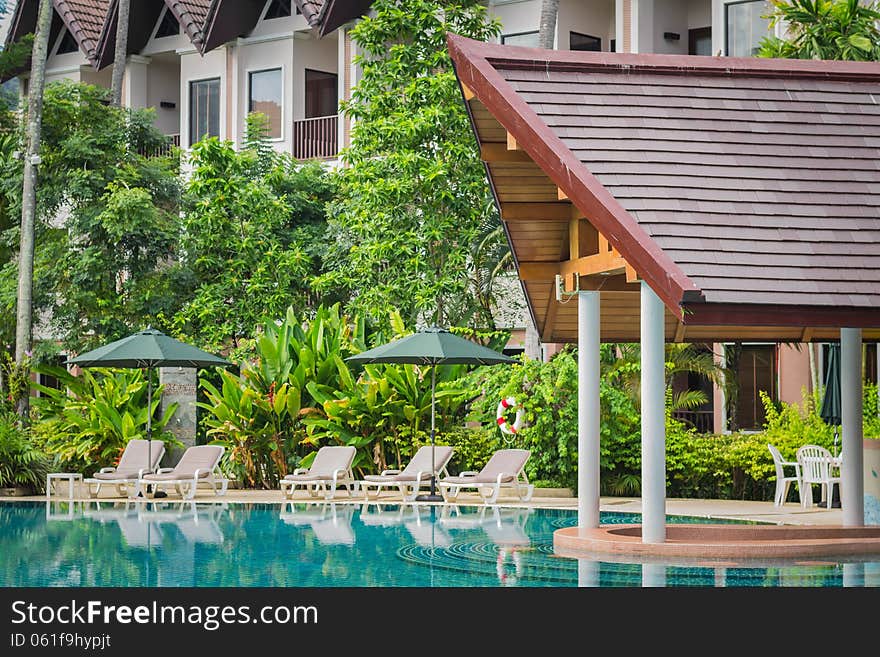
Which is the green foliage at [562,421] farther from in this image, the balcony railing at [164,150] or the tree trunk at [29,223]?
the balcony railing at [164,150]

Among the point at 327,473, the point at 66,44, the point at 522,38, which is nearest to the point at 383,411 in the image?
the point at 327,473

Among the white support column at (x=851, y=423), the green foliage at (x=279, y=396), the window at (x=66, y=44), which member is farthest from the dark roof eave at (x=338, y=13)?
the white support column at (x=851, y=423)

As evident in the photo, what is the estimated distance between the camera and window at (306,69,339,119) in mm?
33531

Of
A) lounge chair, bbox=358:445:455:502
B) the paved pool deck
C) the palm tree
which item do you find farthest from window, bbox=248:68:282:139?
lounge chair, bbox=358:445:455:502

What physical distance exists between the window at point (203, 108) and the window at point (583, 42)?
958 centimetres

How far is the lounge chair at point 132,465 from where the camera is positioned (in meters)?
21.2

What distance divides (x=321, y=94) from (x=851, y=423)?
22.4 meters

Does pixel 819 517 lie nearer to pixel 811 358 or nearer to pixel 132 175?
pixel 811 358

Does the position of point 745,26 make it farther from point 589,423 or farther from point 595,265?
point 589,423

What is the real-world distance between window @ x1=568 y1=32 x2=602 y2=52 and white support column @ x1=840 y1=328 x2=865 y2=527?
16.7 meters

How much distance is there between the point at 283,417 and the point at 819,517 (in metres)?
9.51

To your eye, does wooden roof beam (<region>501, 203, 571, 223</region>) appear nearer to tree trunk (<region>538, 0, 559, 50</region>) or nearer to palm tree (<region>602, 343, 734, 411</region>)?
palm tree (<region>602, 343, 734, 411</region>)
